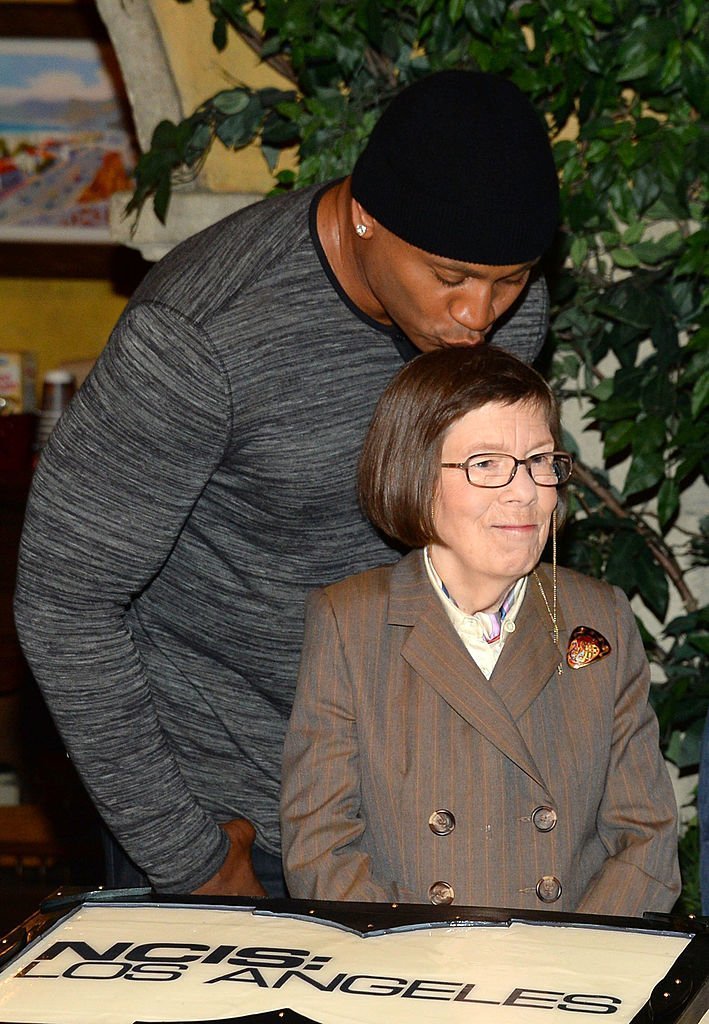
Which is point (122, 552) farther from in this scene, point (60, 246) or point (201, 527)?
point (60, 246)

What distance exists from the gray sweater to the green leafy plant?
0.96 meters

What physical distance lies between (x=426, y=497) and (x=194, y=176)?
156 cm

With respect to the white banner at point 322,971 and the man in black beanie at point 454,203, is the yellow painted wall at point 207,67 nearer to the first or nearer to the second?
the man in black beanie at point 454,203

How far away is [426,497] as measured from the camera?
5.43 feet

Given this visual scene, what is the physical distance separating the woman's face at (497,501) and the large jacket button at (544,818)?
0.81 ft

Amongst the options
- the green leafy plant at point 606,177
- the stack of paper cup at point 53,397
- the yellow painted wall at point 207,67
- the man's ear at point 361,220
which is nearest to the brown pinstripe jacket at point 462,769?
the man's ear at point 361,220

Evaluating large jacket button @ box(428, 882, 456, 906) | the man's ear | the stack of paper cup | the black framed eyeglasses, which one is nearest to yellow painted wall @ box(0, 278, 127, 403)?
the stack of paper cup

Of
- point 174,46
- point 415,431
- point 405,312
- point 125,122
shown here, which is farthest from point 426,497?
point 125,122

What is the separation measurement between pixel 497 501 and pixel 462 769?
288 mm

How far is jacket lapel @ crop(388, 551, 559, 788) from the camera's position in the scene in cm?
162

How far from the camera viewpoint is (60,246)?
17.0 ft

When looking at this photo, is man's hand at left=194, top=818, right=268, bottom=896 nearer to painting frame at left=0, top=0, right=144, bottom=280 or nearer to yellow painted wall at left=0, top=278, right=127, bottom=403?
painting frame at left=0, top=0, right=144, bottom=280

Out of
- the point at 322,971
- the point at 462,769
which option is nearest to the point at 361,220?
the point at 462,769

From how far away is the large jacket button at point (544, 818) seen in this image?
1606 millimetres
